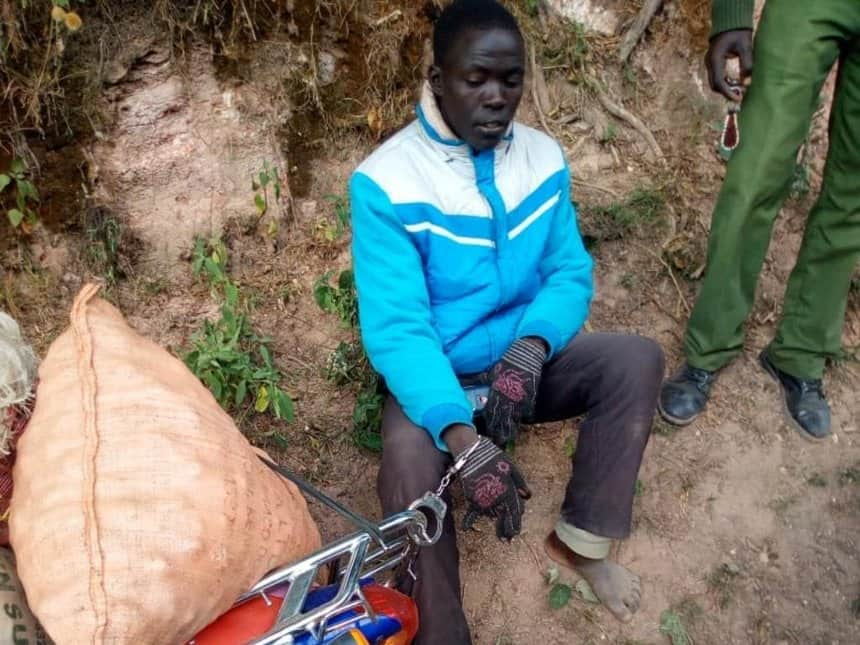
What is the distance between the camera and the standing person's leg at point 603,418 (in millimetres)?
2436

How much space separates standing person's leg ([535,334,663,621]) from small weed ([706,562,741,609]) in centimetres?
47

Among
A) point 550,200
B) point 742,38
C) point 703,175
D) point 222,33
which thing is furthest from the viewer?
point 703,175

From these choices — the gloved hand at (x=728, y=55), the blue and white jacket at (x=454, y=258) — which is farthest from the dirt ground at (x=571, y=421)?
the gloved hand at (x=728, y=55)

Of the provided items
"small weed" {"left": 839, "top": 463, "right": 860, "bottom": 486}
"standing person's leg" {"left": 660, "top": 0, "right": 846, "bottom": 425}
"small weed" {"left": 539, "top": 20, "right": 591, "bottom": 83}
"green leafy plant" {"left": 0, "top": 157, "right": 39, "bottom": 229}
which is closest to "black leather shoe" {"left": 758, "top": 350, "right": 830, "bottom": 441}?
"small weed" {"left": 839, "top": 463, "right": 860, "bottom": 486}

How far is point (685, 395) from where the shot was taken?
335cm

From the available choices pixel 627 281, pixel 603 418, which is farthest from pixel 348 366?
pixel 627 281

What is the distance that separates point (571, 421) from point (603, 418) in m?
0.79

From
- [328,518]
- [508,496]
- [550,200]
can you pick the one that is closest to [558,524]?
[508,496]

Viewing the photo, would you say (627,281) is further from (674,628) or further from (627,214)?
(674,628)

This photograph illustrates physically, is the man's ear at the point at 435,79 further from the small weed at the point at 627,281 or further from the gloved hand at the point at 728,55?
the small weed at the point at 627,281

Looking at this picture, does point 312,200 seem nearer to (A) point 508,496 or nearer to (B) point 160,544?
(A) point 508,496

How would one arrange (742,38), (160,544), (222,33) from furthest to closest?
(222,33), (742,38), (160,544)

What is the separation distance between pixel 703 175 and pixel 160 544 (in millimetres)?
3347

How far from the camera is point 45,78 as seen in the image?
A: 2.97 m
